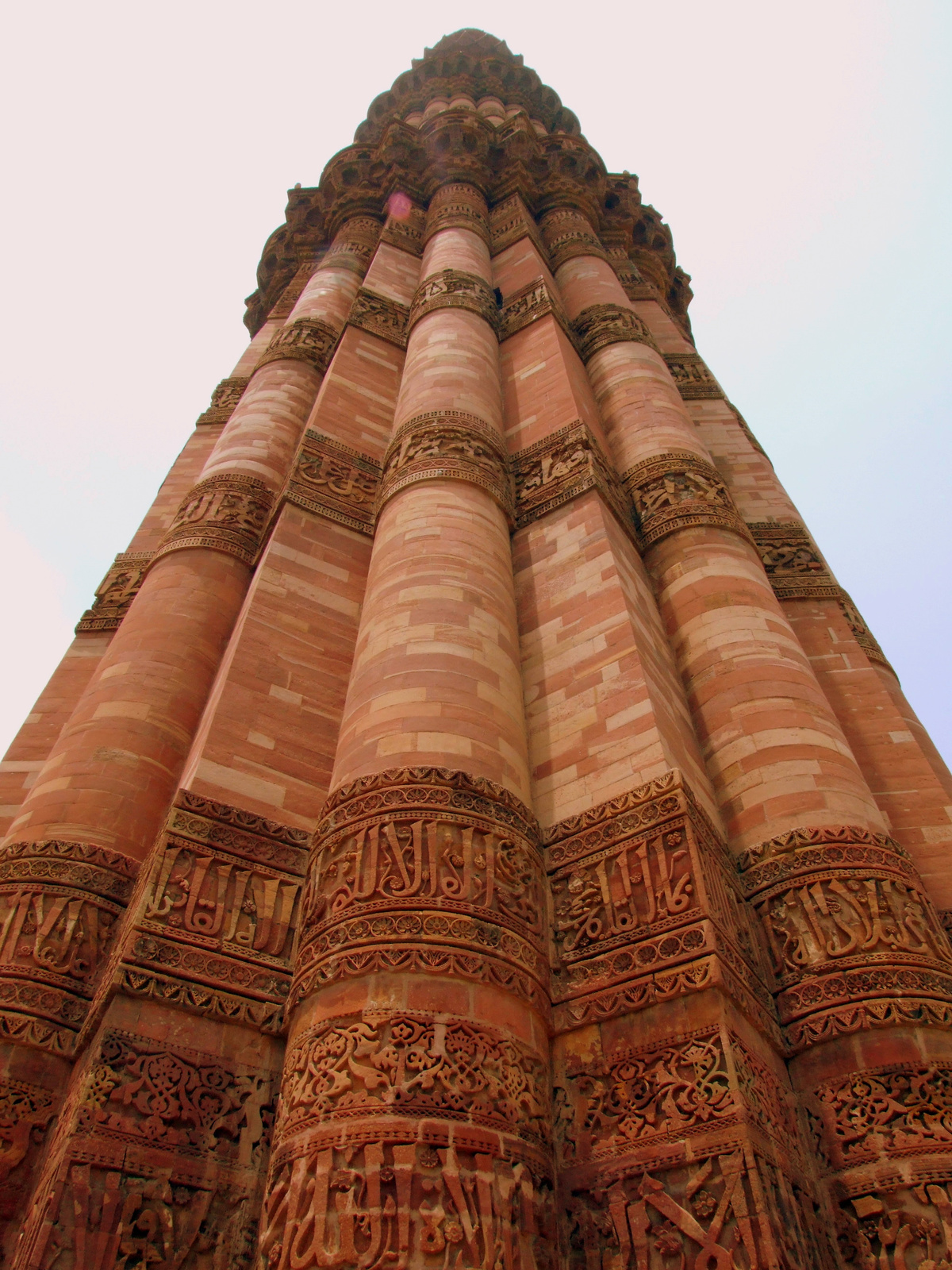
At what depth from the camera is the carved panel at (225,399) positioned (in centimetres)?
1395

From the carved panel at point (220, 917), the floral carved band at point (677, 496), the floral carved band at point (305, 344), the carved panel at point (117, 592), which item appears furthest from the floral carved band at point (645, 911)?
the floral carved band at point (305, 344)

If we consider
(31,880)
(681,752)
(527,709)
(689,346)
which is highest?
(689,346)

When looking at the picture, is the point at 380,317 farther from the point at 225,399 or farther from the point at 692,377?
the point at 692,377

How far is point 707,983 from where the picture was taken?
420 centimetres

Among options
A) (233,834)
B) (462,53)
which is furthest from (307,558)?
(462,53)

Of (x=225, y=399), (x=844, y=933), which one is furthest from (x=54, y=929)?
(x=225, y=399)

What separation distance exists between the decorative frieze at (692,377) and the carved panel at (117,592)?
7.80 m

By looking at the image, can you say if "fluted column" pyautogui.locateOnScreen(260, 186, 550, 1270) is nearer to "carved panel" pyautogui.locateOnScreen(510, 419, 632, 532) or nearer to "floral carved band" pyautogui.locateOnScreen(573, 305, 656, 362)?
"carved panel" pyautogui.locateOnScreen(510, 419, 632, 532)

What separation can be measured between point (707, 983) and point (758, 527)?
7098 mm

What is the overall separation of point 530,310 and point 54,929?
949cm

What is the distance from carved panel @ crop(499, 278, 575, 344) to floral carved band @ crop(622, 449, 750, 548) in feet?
11.7

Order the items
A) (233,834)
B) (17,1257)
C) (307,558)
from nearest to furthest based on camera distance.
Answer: (17,1257)
(233,834)
(307,558)

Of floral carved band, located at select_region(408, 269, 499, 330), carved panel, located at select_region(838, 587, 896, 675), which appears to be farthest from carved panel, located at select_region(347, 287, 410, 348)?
carved panel, located at select_region(838, 587, 896, 675)

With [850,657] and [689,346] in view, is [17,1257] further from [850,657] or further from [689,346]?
[689,346]
